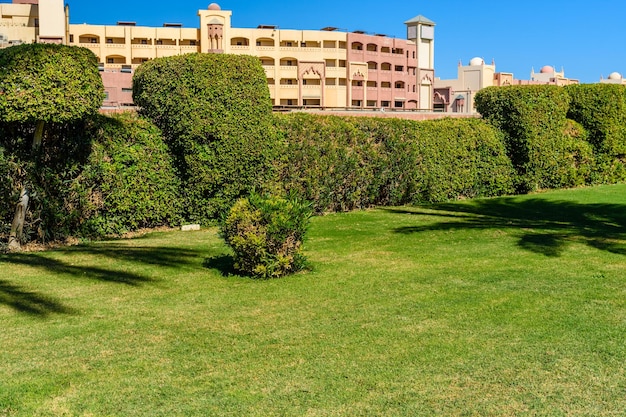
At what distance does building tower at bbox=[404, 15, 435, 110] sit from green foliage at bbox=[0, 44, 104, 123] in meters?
82.3

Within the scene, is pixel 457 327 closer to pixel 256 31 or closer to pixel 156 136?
pixel 156 136

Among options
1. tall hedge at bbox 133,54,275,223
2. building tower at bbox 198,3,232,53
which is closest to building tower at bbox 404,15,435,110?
building tower at bbox 198,3,232,53

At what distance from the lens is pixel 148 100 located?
14.9 m

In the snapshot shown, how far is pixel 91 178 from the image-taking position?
13469 millimetres

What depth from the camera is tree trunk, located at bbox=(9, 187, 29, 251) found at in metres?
12.1

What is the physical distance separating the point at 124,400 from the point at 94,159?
29.7 feet

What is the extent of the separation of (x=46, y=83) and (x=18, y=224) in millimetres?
2648

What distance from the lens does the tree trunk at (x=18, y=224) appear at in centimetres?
1210

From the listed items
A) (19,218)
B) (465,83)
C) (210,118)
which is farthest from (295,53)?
(19,218)

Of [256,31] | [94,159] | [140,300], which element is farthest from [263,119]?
[256,31]

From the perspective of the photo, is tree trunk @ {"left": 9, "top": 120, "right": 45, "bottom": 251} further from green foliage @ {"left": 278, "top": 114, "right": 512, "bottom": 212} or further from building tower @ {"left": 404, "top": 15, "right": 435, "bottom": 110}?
building tower @ {"left": 404, "top": 15, "right": 435, "bottom": 110}

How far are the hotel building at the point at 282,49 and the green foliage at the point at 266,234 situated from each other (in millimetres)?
60760

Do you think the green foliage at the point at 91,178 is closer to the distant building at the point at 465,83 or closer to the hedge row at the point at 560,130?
the hedge row at the point at 560,130

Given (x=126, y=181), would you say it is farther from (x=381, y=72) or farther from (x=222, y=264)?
(x=381, y=72)
